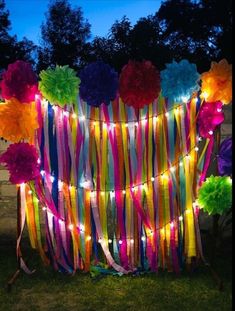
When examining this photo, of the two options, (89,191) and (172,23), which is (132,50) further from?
(89,191)

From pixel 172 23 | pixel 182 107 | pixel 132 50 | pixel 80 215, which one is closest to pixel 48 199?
pixel 80 215

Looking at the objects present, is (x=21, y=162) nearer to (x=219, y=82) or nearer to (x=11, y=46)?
(x=219, y=82)

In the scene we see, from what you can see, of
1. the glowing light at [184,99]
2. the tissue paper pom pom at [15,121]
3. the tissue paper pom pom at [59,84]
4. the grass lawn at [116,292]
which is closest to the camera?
the grass lawn at [116,292]

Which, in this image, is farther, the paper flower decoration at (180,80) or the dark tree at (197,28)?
the dark tree at (197,28)

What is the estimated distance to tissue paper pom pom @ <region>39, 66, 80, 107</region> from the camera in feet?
13.0

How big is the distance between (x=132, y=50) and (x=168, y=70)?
18.0 meters

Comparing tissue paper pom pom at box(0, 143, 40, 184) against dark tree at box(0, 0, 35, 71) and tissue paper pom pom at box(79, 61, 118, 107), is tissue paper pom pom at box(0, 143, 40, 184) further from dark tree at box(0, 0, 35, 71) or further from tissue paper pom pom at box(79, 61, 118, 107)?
dark tree at box(0, 0, 35, 71)

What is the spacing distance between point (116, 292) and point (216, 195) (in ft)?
3.79

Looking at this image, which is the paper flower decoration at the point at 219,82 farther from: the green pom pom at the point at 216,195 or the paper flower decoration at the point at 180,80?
the green pom pom at the point at 216,195

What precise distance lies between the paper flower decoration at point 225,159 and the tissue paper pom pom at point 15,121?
1.68m

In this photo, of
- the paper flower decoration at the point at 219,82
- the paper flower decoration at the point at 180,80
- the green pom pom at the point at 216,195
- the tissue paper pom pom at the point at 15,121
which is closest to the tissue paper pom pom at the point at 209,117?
the paper flower decoration at the point at 219,82

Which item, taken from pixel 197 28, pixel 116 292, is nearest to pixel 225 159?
pixel 116 292

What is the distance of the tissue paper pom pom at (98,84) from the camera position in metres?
3.94

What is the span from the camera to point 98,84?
3934 mm
